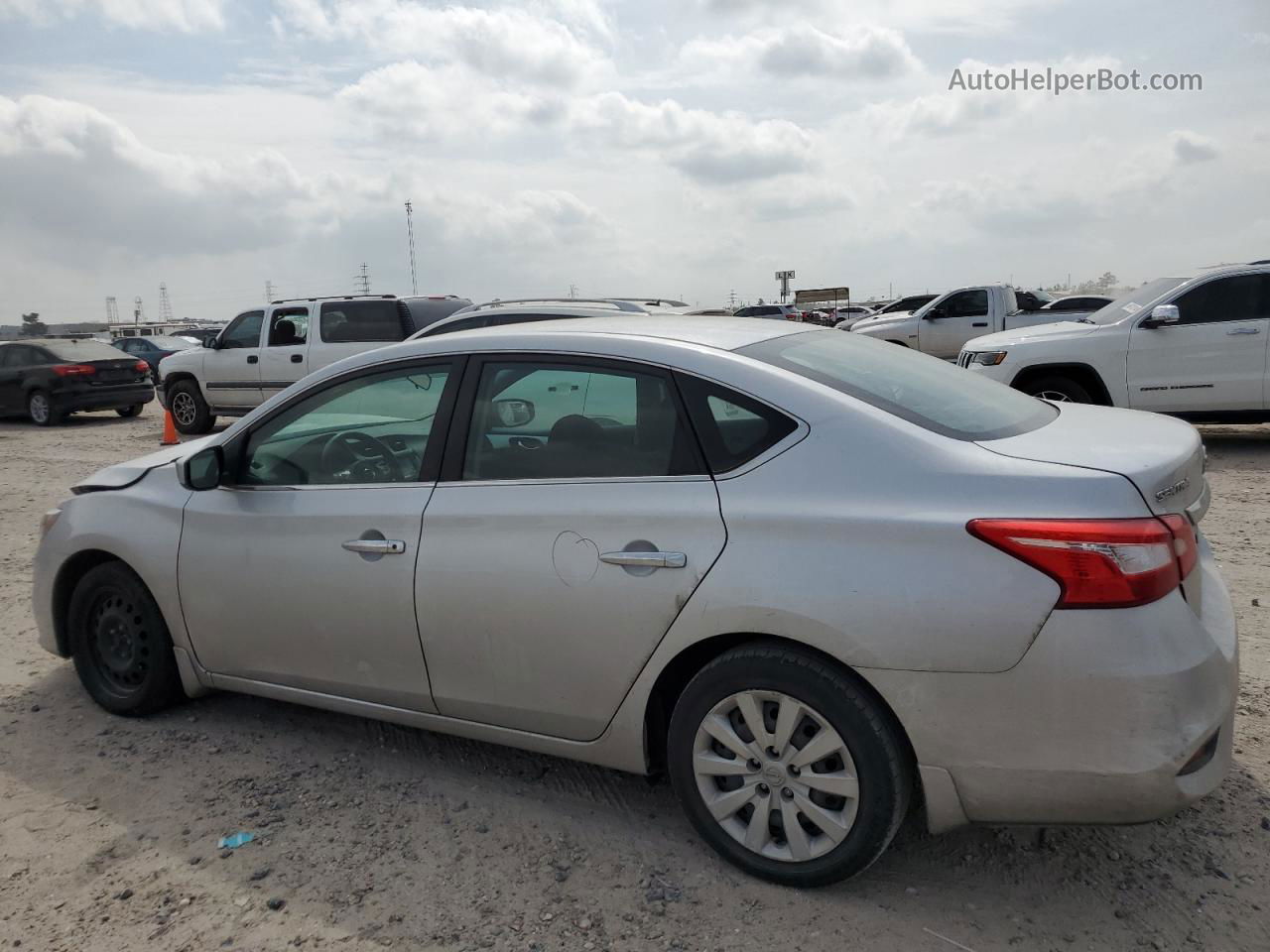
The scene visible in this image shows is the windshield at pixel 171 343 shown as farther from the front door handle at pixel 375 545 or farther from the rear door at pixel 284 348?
the front door handle at pixel 375 545

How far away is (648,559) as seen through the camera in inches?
116

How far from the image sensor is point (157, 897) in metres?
3.03

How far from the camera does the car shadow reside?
2.80m

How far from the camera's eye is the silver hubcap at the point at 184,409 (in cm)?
1520

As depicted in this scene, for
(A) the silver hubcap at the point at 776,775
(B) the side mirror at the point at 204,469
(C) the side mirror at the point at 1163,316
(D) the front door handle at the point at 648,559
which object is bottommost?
(A) the silver hubcap at the point at 776,775

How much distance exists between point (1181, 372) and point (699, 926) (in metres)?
8.98

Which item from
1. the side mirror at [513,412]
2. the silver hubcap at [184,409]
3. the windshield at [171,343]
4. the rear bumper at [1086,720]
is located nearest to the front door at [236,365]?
the silver hubcap at [184,409]

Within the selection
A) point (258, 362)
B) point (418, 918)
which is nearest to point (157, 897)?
point (418, 918)

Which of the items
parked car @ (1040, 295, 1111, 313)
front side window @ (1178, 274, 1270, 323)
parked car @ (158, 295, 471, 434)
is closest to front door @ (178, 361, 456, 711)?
front side window @ (1178, 274, 1270, 323)

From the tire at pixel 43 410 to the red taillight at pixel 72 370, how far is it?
414 mm

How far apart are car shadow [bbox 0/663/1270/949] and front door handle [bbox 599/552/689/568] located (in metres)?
0.94

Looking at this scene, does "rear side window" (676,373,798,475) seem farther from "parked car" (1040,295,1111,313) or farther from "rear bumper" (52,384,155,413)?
"parked car" (1040,295,1111,313)

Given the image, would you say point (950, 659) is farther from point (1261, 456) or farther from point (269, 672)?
point (1261, 456)

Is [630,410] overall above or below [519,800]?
above
